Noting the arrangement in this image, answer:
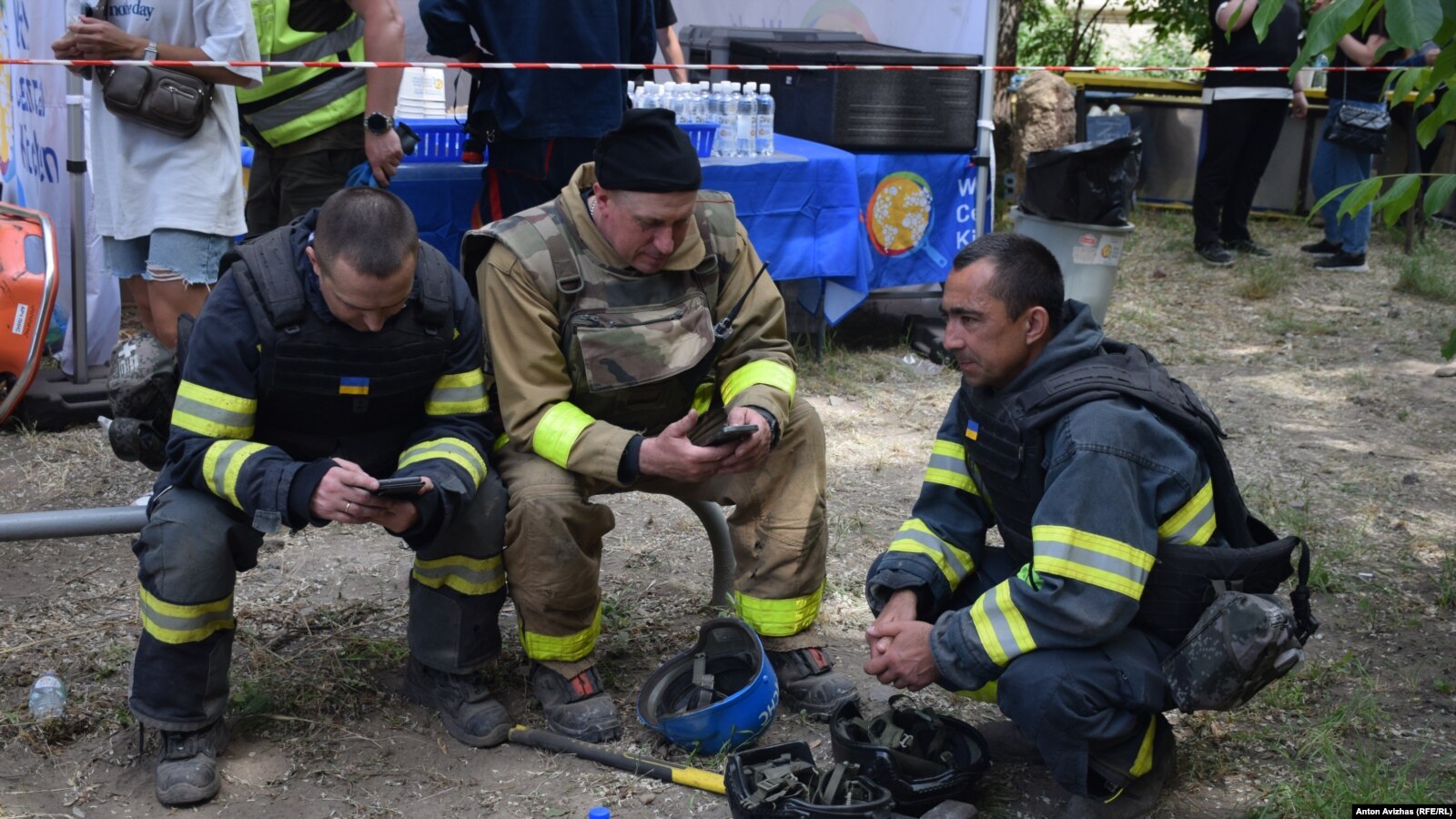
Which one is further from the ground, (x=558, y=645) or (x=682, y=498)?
(x=682, y=498)

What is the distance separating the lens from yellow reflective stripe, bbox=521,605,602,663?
10.9 ft

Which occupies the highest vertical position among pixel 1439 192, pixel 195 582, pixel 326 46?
pixel 326 46

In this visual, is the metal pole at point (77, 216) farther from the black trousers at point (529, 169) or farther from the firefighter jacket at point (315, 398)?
the firefighter jacket at point (315, 398)

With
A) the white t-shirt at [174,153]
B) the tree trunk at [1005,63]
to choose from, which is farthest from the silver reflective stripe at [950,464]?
the tree trunk at [1005,63]

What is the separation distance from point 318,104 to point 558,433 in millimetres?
2155

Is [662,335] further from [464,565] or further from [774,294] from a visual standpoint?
[464,565]


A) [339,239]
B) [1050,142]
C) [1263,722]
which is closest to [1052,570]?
[1263,722]

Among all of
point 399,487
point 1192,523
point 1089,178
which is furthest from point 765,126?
point 1192,523

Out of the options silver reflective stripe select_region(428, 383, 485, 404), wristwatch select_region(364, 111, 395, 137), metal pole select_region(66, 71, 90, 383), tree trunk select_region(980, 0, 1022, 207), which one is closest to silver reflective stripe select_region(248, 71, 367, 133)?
wristwatch select_region(364, 111, 395, 137)

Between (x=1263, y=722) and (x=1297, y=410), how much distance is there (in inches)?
129

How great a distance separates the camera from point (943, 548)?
3109mm

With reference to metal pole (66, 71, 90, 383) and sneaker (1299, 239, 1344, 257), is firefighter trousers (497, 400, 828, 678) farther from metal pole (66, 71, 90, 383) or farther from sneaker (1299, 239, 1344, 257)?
sneaker (1299, 239, 1344, 257)

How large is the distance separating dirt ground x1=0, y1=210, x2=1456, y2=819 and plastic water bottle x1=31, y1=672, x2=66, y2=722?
0.03 metres

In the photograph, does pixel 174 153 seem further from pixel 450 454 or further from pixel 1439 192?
pixel 1439 192
